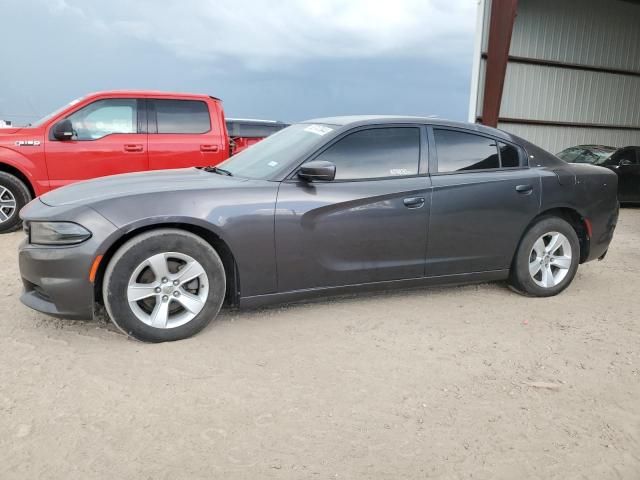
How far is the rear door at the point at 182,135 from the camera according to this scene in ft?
22.9

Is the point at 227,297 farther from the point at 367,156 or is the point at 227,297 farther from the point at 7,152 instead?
the point at 7,152

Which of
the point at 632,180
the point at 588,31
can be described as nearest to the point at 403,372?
the point at 632,180

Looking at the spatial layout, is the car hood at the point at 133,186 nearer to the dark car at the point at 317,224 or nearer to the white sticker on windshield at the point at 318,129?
the dark car at the point at 317,224

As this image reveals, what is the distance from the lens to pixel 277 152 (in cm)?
400

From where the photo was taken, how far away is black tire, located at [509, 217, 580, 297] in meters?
4.34

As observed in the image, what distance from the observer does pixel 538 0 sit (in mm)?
15672

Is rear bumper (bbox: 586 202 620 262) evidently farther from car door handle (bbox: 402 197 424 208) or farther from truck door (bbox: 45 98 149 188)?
truck door (bbox: 45 98 149 188)

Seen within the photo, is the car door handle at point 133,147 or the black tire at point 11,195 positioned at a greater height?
the car door handle at point 133,147

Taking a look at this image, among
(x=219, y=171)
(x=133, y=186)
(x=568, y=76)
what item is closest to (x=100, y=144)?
(x=219, y=171)

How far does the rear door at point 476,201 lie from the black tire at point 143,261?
Result: 64.6 inches

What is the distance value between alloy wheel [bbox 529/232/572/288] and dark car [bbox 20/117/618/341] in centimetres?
1

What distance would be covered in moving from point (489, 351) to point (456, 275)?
35.4 inches

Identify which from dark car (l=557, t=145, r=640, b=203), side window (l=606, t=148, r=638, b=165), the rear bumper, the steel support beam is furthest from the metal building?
the rear bumper

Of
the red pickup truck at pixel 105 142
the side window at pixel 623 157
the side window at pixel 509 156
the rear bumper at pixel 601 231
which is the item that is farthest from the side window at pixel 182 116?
the side window at pixel 623 157
